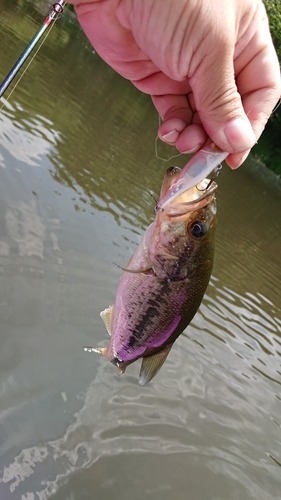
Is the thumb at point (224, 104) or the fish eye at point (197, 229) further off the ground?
the thumb at point (224, 104)

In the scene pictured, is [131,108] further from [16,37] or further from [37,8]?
[37,8]

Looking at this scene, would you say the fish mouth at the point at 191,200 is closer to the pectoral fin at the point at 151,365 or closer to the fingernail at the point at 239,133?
the fingernail at the point at 239,133

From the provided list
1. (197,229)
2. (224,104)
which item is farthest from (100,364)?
(224,104)

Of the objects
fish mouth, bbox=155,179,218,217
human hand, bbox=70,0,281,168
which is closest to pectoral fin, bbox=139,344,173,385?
fish mouth, bbox=155,179,218,217

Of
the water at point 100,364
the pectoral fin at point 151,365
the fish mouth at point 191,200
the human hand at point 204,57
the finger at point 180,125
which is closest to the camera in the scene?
the human hand at point 204,57

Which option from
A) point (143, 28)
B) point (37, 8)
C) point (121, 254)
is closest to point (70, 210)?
point (121, 254)

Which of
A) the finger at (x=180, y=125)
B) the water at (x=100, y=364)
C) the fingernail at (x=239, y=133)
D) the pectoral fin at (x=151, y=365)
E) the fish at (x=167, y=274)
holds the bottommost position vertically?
the water at (x=100, y=364)

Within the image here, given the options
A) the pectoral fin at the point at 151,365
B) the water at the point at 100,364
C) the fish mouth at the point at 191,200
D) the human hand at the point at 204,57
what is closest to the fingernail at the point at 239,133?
the human hand at the point at 204,57
